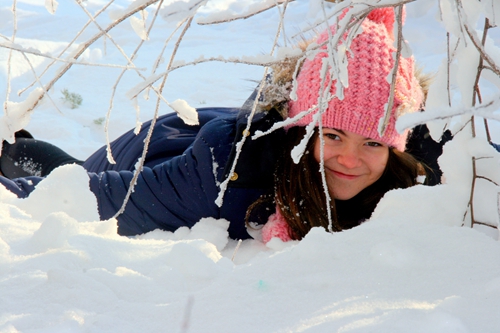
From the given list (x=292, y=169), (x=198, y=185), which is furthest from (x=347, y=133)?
(x=198, y=185)

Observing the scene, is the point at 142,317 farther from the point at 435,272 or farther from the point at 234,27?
the point at 234,27

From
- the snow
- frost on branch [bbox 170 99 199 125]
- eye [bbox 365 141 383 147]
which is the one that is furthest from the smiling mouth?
frost on branch [bbox 170 99 199 125]

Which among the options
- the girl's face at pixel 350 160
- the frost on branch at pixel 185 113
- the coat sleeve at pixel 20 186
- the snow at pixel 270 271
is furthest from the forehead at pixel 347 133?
the coat sleeve at pixel 20 186

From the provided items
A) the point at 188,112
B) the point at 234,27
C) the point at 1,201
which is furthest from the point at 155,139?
the point at 234,27

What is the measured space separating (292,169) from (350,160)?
0.83 feet

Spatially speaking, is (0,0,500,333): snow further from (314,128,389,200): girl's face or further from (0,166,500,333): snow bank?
(314,128,389,200): girl's face

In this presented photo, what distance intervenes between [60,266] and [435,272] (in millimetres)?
626

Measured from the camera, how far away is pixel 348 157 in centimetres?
203

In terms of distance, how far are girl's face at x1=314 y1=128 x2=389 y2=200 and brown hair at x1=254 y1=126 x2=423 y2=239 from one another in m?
0.06

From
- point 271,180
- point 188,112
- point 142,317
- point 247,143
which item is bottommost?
point 271,180

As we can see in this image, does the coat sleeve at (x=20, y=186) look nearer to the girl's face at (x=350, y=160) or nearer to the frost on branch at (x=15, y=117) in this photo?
the frost on branch at (x=15, y=117)

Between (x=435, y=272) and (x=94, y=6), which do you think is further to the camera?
(x=94, y=6)

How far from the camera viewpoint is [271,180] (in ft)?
7.19

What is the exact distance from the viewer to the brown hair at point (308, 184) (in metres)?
2.12
